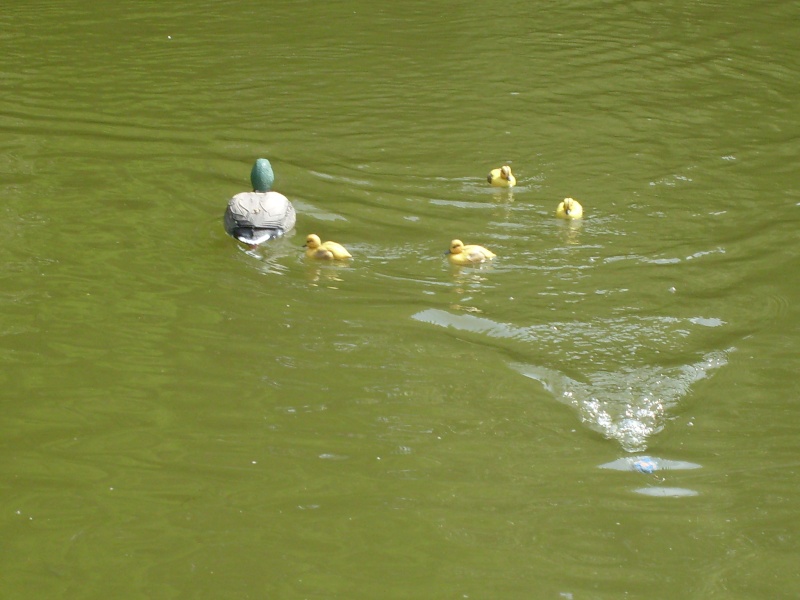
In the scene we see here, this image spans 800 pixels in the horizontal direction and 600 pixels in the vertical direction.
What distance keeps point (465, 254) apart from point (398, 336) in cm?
121

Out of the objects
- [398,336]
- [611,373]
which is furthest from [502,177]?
[611,373]

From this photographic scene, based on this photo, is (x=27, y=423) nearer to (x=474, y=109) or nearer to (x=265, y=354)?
(x=265, y=354)

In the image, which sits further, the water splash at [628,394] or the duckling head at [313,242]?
the duckling head at [313,242]

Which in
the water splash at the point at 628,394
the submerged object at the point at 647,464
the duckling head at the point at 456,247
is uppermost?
the duckling head at the point at 456,247

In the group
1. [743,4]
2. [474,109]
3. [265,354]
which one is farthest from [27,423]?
[743,4]

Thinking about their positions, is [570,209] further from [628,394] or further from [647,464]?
[647,464]

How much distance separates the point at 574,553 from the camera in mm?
5031

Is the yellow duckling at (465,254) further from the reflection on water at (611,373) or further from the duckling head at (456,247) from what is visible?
the reflection on water at (611,373)

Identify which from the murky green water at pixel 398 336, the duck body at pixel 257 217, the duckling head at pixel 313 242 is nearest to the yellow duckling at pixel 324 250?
the duckling head at pixel 313 242

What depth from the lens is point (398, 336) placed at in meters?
6.94

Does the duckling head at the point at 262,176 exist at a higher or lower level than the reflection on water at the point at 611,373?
higher

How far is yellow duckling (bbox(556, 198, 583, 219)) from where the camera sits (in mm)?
8742

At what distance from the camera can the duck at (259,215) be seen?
8.27 m

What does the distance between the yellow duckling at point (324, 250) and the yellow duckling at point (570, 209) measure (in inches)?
73.8
